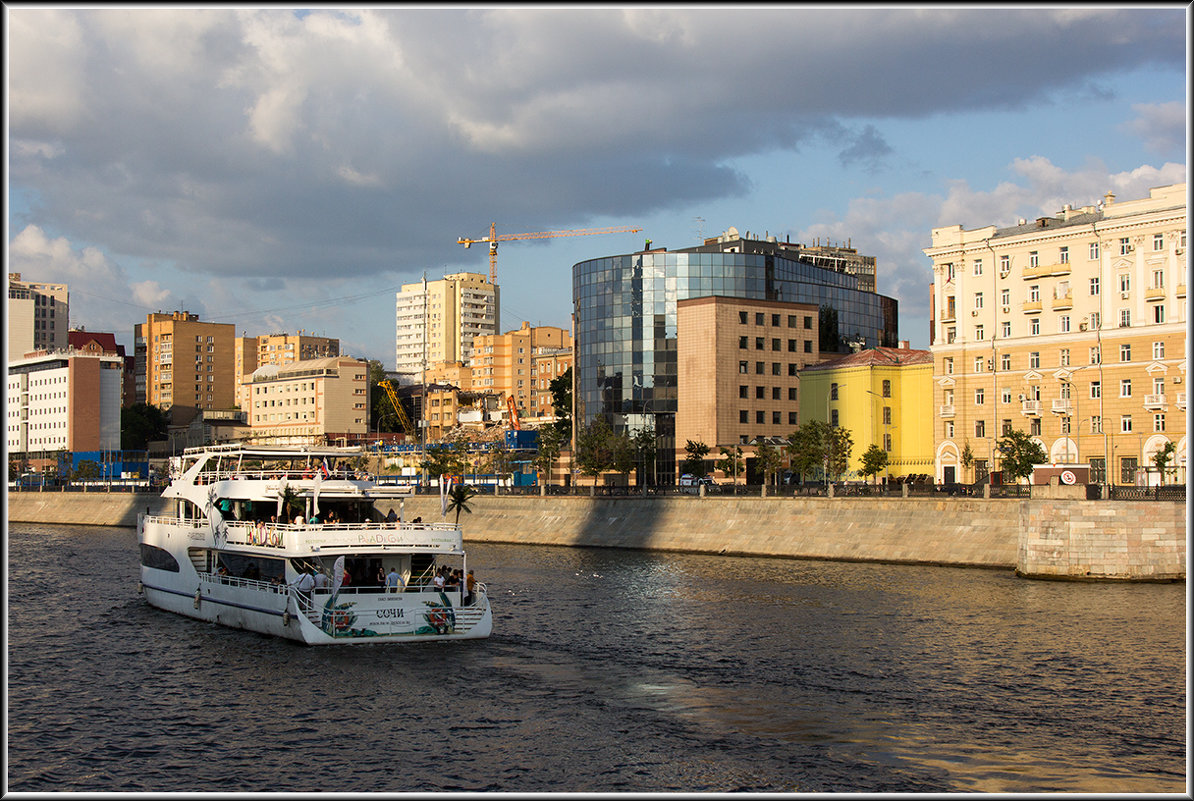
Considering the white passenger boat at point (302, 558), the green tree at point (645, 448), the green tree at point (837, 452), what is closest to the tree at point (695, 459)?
the green tree at point (645, 448)

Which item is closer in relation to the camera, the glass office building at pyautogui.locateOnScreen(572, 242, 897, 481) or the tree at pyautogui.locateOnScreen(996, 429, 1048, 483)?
the tree at pyautogui.locateOnScreen(996, 429, 1048, 483)

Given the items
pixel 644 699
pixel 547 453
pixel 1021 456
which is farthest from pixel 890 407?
pixel 644 699

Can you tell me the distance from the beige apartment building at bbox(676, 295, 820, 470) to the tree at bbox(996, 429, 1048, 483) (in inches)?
1597

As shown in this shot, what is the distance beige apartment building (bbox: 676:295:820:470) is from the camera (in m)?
136

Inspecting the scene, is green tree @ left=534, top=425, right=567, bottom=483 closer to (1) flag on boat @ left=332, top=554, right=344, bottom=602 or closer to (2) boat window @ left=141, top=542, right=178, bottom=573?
(2) boat window @ left=141, top=542, right=178, bottom=573

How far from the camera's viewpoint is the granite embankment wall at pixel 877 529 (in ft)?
209

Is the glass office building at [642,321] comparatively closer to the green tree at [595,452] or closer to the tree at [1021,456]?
the green tree at [595,452]

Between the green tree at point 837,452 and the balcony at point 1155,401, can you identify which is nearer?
the balcony at point 1155,401

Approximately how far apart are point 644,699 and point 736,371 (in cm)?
10300

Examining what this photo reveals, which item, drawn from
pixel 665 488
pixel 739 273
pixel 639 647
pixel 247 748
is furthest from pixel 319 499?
pixel 739 273

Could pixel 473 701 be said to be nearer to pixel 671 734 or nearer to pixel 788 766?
pixel 671 734

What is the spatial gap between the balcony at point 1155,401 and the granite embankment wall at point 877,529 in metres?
30.2

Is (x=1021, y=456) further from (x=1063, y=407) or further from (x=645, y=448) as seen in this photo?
(x=645, y=448)

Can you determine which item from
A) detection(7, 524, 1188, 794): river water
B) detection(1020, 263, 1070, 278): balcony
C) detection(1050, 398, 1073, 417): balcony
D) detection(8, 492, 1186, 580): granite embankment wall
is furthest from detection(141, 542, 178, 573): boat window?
detection(1020, 263, 1070, 278): balcony
